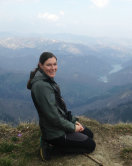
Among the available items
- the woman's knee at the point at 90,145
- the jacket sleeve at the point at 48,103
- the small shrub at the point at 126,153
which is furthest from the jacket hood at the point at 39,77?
the small shrub at the point at 126,153

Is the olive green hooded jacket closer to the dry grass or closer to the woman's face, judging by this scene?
the woman's face

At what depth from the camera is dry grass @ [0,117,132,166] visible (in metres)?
7.35

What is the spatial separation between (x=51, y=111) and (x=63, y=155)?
2123mm

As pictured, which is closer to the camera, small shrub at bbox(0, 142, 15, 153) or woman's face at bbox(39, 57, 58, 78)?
woman's face at bbox(39, 57, 58, 78)

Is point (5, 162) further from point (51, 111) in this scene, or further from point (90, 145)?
point (90, 145)

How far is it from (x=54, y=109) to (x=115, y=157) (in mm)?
3198

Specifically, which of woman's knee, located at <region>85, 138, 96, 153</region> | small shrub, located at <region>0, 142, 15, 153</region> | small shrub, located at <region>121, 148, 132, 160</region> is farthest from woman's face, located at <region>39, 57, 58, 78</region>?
small shrub, located at <region>121, 148, 132, 160</region>

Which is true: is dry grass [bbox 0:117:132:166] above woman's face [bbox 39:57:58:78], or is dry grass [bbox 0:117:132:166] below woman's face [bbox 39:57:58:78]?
below

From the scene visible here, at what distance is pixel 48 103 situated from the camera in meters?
6.56

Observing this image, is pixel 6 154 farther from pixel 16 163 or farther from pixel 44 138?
pixel 44 138

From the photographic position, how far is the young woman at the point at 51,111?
21.7 ft

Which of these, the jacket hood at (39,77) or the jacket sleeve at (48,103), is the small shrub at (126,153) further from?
the jacket hood at (39,77)

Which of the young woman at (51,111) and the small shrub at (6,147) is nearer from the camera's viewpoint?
the young woman at (51,111)

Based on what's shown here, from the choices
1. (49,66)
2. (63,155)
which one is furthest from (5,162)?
(49,66)
